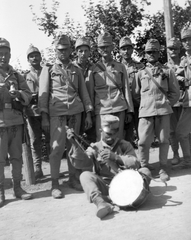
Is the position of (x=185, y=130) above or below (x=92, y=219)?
above

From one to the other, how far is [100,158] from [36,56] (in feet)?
9.65

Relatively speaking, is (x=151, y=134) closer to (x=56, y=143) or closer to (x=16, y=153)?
(x=56, y=143)

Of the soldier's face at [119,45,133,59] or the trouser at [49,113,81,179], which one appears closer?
the trouser at [49,113,81,179]

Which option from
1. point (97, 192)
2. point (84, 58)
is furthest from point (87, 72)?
point (97, 192)

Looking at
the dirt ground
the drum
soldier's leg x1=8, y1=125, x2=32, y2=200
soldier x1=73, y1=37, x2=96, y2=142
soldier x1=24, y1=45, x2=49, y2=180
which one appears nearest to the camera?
the dirt ground

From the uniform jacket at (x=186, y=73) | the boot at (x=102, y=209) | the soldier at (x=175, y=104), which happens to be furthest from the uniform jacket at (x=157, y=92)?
the boot at (x=102, y=209)

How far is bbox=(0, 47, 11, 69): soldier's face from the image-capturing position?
5872 mm

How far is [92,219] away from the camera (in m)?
4.74

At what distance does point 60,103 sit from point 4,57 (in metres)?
1.12

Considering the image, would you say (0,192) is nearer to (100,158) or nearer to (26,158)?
(26,158)

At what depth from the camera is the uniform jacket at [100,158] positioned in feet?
17.4

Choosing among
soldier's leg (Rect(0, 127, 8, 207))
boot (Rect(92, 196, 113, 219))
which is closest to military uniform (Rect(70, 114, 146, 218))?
boot (Rect(92, 196, 113, 219))

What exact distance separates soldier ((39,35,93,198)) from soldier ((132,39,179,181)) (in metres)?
0.94

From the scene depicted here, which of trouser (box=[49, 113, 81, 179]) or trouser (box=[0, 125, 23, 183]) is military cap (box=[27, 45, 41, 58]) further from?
trouser (box=[0, 125, 23, 183])
